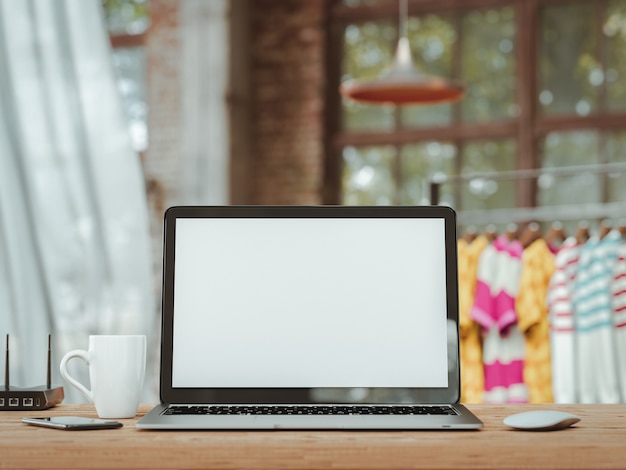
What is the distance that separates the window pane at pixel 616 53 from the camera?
5.19 meters

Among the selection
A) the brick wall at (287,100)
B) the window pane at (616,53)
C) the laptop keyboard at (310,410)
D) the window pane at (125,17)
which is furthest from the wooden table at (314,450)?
the window pane at (125,17)

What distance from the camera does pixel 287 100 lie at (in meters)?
5.92

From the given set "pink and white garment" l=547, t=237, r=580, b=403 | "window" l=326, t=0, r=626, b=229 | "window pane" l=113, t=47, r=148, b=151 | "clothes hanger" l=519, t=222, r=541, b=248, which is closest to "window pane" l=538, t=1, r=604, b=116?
"window" l=326, t=0, r=626, b=229

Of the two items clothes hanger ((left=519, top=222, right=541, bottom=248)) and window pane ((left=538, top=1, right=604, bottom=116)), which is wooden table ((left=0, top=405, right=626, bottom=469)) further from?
window pane ((left=538, top=1, right=604, bottom=116))

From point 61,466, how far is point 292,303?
440 mm

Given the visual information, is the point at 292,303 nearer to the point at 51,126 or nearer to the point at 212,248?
the point at 212,248

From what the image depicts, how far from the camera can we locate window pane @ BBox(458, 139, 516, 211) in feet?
17.8

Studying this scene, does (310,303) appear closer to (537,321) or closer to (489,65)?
(537,321)

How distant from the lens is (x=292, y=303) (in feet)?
4.44

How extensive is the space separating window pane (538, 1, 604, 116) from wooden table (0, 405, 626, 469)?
446cm

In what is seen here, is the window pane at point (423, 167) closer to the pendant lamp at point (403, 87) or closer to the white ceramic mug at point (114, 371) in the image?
the pendant lamp at point (403, 87)

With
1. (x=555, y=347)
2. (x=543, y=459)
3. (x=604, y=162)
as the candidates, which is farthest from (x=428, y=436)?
(x=604, y=162)

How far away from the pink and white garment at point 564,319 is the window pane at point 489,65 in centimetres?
242

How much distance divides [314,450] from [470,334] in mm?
2285
